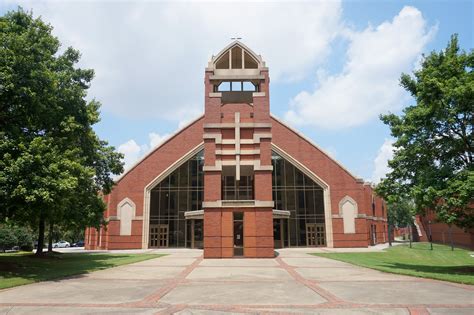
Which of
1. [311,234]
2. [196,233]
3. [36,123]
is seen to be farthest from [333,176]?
[36,123]

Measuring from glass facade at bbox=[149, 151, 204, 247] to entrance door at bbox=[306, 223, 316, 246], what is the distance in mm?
12375

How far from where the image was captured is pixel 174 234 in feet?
145

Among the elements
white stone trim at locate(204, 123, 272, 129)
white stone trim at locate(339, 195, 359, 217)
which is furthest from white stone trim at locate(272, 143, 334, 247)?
white stone trim at locate(204, 123, 272, 129)

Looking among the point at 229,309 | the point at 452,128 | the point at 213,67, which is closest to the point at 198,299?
the point at 229,309

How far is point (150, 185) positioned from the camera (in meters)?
44.7

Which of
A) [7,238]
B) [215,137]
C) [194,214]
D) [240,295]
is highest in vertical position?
[215,137]

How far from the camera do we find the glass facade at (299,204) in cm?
4416

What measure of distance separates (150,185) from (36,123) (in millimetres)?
25211

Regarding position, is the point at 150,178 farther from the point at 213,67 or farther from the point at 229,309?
the point at 229,309

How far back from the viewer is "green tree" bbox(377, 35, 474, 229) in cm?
1794

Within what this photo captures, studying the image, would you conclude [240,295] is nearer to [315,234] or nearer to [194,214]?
[194,214]

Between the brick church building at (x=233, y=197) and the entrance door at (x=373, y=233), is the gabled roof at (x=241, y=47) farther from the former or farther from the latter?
the entrance door at (x=373, y=233)

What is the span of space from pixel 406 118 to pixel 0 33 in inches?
821

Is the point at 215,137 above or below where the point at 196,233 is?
above
